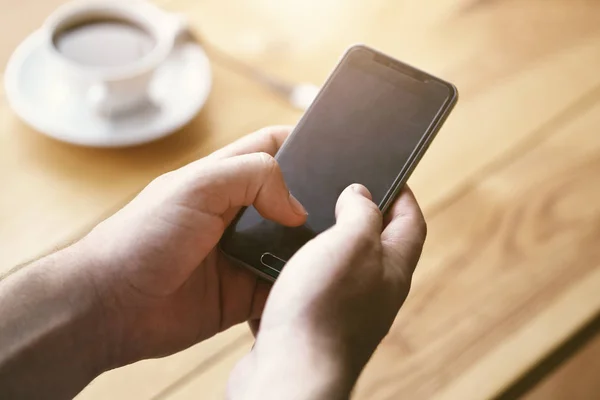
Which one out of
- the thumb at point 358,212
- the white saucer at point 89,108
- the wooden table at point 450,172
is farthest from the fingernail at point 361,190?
the white saucer at point 89,108

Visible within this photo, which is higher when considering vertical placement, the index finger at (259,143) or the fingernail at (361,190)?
the fingernail at (361,190)

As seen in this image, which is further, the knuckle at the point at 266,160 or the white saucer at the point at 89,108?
the white saucer at the point at 89,108

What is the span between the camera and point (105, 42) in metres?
0.69

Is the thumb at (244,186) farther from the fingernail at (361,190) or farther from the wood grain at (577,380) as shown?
the wood grain at (577,380)

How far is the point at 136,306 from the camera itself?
20.9 inches

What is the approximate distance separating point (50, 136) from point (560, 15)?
1.93 ft

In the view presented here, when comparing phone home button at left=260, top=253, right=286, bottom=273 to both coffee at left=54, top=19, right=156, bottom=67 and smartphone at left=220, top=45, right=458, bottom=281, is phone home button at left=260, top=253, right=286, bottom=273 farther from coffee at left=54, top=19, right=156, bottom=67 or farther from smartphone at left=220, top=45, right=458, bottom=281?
coffee at left=54, top=19, right=156, bottom=67

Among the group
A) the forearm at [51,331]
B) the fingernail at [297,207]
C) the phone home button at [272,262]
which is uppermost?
the fingernail at [297,207]

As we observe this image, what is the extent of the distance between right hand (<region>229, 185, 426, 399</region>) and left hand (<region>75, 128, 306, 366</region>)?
0.25ft

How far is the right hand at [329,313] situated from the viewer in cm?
41

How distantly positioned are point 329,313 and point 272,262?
0.37ft

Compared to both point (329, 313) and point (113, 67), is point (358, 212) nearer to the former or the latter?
point (329, 313)

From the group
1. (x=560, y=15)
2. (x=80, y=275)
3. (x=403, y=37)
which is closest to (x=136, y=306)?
(x=80, y=275)

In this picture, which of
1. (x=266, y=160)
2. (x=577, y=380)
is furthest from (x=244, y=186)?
(x=577, y=380)
